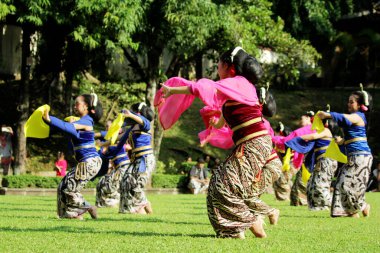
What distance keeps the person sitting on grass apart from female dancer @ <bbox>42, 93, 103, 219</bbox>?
15.4 meters

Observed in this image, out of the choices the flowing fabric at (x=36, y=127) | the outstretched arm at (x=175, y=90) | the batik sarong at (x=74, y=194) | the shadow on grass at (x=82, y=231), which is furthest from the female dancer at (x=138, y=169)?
the outstretched arm at (x=175, y=90)

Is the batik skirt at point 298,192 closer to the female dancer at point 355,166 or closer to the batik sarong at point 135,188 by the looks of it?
the female dancer at point 355,166

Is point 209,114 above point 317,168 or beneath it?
above

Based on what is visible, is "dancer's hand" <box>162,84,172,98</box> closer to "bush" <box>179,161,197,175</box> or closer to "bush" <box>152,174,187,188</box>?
"bush" <box>152,174,187,188</box>

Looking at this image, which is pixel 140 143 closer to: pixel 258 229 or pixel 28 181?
pixel 258 229

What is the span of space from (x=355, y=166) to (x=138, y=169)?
3.73 m

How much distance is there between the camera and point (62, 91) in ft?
116

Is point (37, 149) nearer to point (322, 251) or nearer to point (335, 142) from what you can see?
point (335, 142)

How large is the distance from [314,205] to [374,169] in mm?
15212

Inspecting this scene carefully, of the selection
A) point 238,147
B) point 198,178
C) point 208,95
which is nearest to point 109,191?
point 238,147

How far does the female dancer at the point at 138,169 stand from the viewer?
14445 mm

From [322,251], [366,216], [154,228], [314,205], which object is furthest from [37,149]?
[322,251]

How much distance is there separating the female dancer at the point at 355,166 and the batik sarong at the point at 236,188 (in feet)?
13.1

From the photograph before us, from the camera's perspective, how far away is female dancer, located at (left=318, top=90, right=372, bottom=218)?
12.9m
